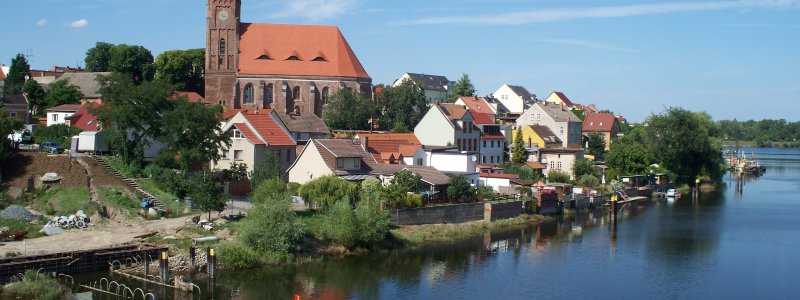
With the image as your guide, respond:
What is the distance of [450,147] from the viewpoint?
2596 inches

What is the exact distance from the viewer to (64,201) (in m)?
41.9

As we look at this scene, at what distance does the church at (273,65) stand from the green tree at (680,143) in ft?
93.8

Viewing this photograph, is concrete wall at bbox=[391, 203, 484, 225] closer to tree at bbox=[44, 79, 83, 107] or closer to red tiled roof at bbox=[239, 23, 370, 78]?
red tiled roof at bbox=[239, 23, 370, 78]

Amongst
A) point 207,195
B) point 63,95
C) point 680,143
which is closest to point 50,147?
point 207,195

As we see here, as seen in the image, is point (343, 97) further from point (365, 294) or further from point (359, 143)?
point (365, 294)

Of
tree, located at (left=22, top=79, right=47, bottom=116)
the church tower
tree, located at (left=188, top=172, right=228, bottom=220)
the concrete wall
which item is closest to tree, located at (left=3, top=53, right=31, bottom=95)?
tree, located at (left=22, top=79, right=47, bottom=116)

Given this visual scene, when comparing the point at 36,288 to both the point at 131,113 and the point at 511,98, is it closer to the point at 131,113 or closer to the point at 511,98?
the point at 131,113

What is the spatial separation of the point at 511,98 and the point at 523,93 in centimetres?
506

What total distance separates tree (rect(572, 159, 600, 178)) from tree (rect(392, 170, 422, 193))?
2634 cm

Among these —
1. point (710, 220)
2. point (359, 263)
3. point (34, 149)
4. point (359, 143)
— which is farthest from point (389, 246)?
point (710, 220)

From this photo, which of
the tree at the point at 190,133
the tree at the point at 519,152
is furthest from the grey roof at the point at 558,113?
the tree at the point at 190,133

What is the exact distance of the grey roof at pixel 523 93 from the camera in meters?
116

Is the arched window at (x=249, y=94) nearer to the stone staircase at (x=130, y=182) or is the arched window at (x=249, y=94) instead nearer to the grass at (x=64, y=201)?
the stone staircase at (x=130, y=182)

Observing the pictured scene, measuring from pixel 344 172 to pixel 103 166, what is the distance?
A: 1322cm
